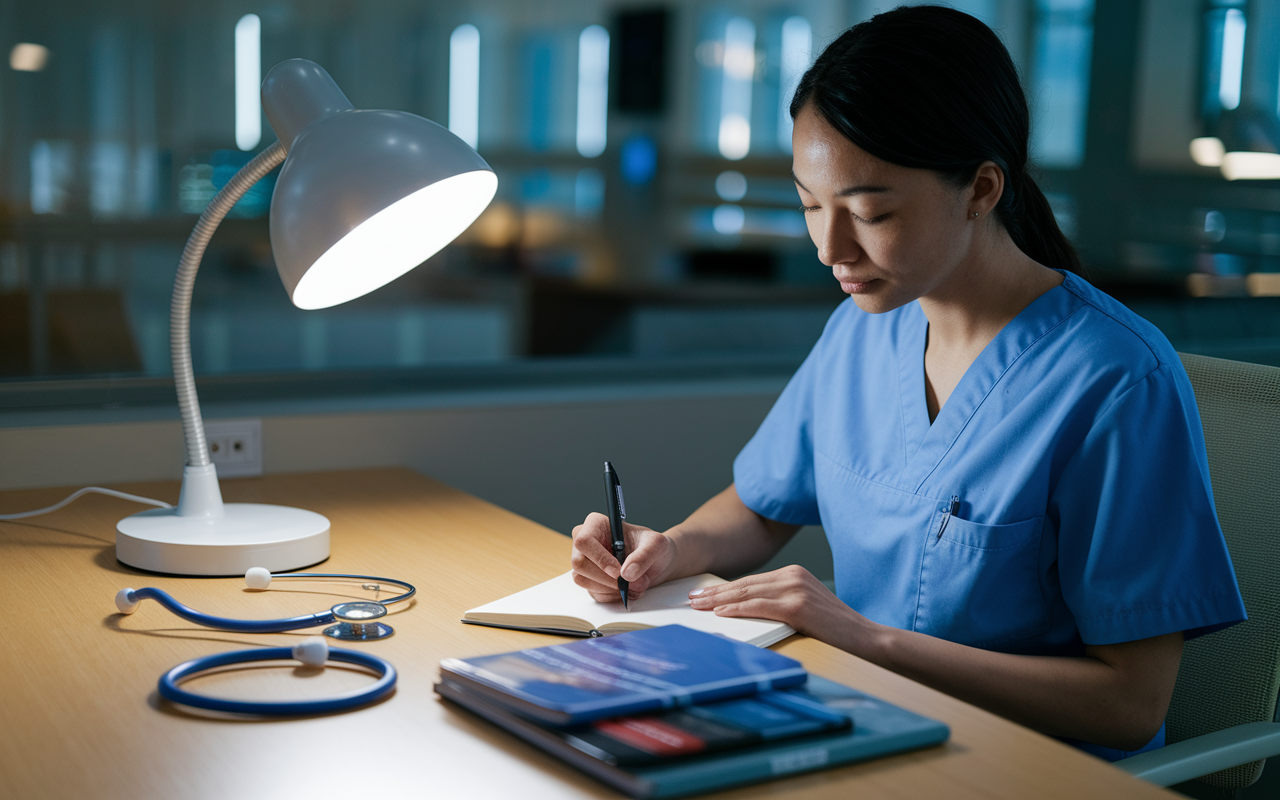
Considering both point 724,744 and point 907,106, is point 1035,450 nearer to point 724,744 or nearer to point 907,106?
point 907,106


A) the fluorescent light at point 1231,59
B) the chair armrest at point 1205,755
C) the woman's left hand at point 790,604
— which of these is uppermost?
the fluorescent light at point 1231,59

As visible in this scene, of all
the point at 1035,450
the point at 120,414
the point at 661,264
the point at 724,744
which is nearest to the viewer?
the point at 724,744

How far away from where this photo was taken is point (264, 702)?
800mm

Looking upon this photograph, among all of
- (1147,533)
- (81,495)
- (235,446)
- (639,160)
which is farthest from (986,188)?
(639,160)

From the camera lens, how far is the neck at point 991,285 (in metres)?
1.20

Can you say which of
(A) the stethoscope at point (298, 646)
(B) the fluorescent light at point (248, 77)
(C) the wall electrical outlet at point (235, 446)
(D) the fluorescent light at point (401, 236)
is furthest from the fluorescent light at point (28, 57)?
(A) the stethoscope at point (298, 646)

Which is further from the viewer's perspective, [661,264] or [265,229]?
[661,264]

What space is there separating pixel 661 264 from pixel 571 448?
2.08ft

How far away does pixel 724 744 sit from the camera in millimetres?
697

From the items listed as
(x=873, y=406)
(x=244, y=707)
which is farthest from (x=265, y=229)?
(x=244, y=707)

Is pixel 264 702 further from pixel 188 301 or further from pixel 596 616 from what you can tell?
pixel 188 301

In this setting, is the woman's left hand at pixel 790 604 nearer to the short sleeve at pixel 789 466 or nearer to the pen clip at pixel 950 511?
the pen clip at pixel 950 511

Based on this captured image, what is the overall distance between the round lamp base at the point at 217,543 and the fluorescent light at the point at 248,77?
84cm

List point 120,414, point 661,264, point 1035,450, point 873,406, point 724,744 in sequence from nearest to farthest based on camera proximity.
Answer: point 724,744 → point 1035,450 → point 873,406 → point 120,414 → point 661,264
